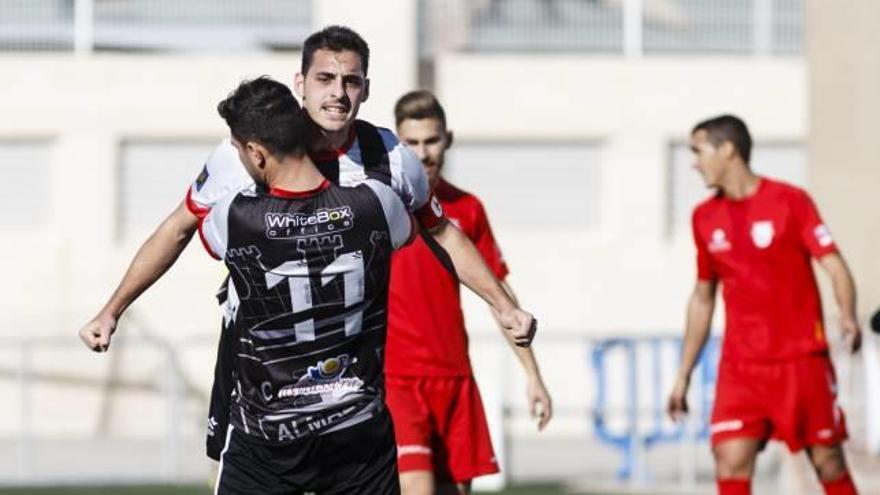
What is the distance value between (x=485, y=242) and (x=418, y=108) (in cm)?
71

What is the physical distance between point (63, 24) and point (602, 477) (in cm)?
1072

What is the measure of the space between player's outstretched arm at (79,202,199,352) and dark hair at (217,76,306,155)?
1.27 feet

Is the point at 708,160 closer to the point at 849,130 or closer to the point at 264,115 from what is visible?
the point at 264,115

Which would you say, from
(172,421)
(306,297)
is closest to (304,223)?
(306,297)

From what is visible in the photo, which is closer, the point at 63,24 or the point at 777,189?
the point at 777,189

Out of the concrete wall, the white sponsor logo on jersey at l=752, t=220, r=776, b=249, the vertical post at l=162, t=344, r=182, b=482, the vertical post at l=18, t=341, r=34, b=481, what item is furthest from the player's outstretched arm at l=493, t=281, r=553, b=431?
the vertical post at l=18, t=341, r=34, b=481

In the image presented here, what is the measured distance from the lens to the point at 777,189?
36.7ft

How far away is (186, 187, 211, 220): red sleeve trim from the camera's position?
7348mm

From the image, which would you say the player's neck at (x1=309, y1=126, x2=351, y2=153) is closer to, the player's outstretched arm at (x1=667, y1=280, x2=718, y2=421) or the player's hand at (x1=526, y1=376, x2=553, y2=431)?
the player's hand at (x1=526, y1=376, x2=553, y2=431)

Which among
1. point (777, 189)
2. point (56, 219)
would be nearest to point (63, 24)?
point (56, 219)

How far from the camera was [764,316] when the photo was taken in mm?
10977

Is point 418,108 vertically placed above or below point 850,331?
above

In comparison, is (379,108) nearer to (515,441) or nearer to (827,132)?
(515,441)

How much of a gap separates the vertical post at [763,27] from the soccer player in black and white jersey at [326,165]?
19789mm
